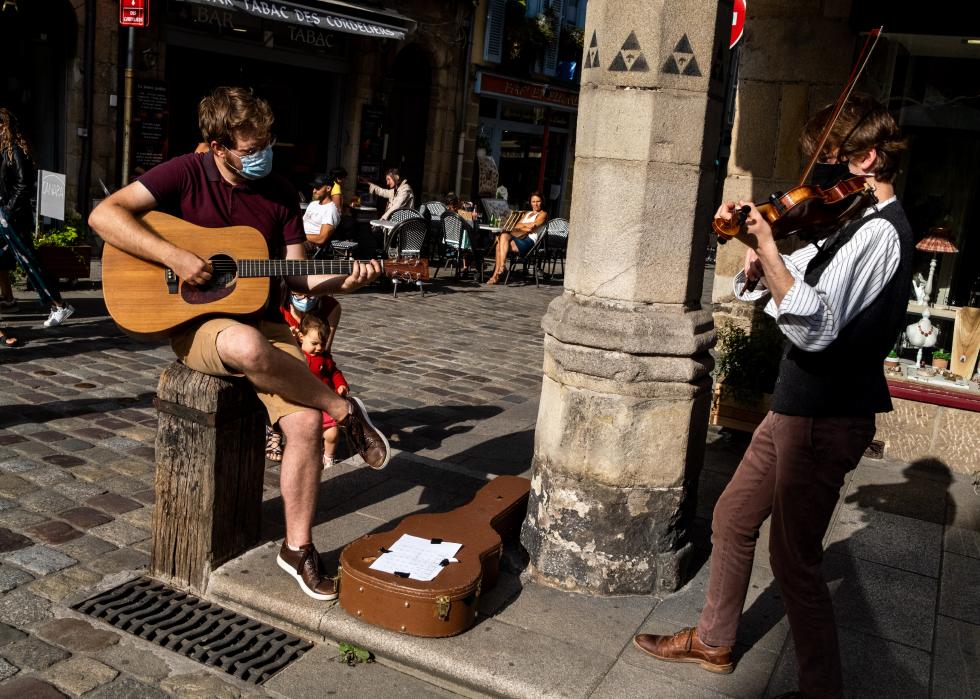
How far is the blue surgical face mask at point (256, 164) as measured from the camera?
3.97 m

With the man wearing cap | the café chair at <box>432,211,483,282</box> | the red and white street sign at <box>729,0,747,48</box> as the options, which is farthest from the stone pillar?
the café chair at <box>432,211,483,282</box>

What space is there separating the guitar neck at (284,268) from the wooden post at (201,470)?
1.45ft

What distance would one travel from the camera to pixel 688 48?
3723mm

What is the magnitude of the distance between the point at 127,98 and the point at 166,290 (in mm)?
10386

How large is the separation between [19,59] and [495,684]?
12192 millimetres

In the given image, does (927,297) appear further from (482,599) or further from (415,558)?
(415,558)

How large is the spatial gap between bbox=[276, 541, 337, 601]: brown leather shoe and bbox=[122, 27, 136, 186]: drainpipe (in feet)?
34.9

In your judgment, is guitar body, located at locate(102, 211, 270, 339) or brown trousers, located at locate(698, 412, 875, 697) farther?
guitar body, located at locate(102, 211, 270, 339)

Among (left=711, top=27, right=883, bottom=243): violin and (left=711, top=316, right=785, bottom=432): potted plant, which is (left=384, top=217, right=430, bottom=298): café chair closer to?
(left=711, top=316, right=785, bottom=432): potted plant

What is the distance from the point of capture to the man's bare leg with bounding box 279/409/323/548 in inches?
152

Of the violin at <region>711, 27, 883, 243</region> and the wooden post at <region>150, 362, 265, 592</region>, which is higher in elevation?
the violin at <region>711, 27, 883, 243</region>

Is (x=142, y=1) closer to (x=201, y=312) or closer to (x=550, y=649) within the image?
(x=201, y=312)

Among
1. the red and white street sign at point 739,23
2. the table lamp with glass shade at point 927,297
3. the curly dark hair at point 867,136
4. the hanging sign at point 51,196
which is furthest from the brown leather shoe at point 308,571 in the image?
the hanging sign at point 51,196

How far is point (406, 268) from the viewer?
4.62 meters
